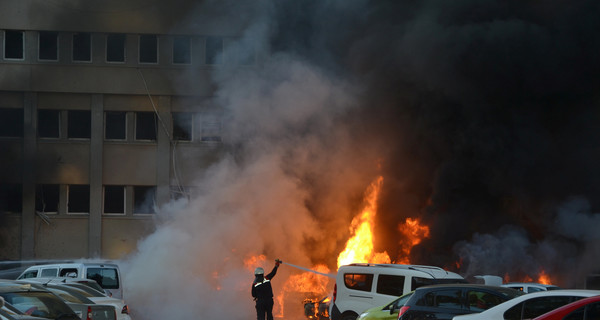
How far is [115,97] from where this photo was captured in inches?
1187

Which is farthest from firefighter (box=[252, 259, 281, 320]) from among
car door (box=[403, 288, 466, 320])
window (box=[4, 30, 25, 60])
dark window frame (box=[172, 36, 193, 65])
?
window (box=[4, 30, 25, 60])

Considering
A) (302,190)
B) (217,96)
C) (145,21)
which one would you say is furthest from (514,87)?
(145,21)

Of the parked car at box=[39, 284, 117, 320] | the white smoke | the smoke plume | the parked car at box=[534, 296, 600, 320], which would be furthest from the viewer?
the white smoke

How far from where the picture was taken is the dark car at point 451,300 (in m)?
12.1

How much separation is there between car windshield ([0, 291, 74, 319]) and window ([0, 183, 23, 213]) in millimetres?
19826

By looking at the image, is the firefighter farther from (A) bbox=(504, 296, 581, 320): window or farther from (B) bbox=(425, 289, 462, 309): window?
(A) bbox=(504, 296, 581, 320): window

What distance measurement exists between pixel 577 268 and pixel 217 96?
43.7 ft

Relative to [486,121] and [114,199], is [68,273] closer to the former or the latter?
[114,199]

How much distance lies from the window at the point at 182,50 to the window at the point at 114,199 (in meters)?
5.66

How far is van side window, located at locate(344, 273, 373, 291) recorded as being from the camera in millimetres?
15734

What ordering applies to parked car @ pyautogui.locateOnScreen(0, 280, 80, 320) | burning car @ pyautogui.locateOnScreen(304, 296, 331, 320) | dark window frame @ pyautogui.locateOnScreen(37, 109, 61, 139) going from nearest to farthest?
parked car @ pyautogui.locateOnScreen(0, 280, 80, 320) < burning car @ pyautogui.locateOnScreen(304, 296, 331, 320) < dark window frame @ pyautogui.locateOnScreen(37, 109, 61, 139)

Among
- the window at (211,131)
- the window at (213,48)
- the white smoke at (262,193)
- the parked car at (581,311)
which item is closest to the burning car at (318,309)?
the white smoke at (262,193)

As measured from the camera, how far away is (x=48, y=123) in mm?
30109

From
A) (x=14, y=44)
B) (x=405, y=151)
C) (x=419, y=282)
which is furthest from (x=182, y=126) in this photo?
(x=419, y=282)
